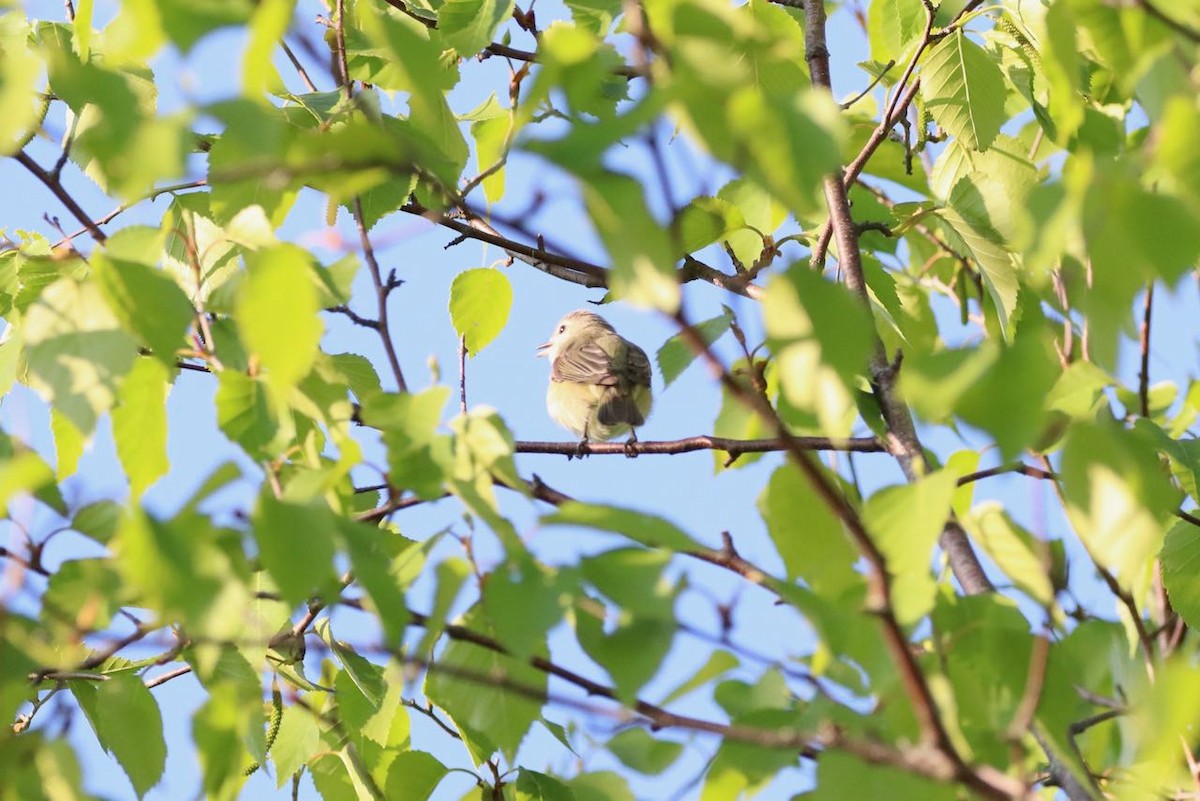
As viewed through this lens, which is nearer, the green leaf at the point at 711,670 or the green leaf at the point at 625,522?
the green leaf at the point at 625,522

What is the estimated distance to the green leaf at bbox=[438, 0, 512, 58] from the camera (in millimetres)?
2637

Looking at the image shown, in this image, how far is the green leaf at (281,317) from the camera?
1.39 meters

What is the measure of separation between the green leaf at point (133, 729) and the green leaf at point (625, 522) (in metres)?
1.06

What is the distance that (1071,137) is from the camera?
246 centimetres

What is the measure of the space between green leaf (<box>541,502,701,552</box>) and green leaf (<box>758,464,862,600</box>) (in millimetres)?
229

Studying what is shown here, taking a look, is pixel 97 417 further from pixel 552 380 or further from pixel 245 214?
pixel 552 380

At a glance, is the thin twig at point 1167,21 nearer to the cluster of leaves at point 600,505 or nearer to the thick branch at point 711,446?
the cluster of leaves at point 600,505

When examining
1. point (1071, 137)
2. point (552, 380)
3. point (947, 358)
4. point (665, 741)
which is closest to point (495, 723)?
point (665, 741)

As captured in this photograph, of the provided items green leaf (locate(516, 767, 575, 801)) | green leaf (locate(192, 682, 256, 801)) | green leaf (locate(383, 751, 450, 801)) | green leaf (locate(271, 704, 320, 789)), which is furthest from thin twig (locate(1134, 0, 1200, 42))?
green leaf (locate(271, 704, 320, 789))

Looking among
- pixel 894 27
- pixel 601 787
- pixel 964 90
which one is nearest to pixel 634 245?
pixel 601 787

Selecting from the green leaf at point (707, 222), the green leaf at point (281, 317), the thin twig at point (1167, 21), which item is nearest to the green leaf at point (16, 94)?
the green leaf at point (281, 317)

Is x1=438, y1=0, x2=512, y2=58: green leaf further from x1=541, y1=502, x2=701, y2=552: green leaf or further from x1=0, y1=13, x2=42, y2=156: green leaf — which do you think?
x1=541, y1=502, x2=701, y2=552: green leaf

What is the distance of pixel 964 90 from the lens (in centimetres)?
318

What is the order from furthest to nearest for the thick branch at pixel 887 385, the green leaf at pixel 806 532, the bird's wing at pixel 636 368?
the bird's wing at pixel 636 368 < the thick branch at pixel 887 385 < the green leaf at pixel 806 532
